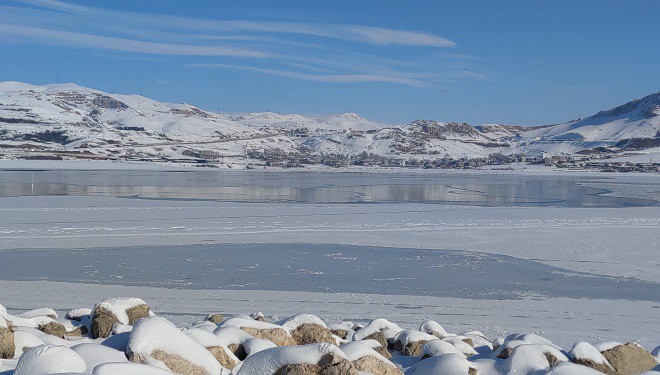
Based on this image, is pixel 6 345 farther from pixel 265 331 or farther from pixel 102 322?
pixel 265 331

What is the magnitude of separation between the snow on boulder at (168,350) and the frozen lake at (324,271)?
7169 millimetres

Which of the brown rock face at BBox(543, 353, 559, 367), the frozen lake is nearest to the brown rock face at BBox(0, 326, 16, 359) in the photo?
the brown rock face at BBox(543, 353, 559, 367)

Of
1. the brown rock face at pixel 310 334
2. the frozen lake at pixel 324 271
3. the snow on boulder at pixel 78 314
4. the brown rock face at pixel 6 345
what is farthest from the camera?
the frozen lake at pixel 324 271

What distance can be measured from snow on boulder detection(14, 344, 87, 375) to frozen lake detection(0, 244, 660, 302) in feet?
27.8

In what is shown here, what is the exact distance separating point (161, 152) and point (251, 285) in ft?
286

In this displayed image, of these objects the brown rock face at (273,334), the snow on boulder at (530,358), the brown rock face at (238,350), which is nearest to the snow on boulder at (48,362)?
the brown rock face at (238,350)

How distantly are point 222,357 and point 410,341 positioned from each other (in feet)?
7.97

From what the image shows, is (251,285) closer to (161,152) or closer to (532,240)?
(532,240)

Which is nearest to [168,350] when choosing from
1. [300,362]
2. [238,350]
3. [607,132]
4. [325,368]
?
[300,362]

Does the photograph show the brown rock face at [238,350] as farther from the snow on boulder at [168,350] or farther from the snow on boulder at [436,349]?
the snow on boulder at [436,349]

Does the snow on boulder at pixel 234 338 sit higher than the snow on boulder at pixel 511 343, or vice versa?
the snow on boulder at pixel 234 338

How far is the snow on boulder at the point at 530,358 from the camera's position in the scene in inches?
229

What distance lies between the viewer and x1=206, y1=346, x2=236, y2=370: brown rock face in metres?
5.65

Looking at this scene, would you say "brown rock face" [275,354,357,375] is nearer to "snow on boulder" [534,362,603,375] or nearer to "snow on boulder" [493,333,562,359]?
"snow on boulder" [534,362,603,375]
